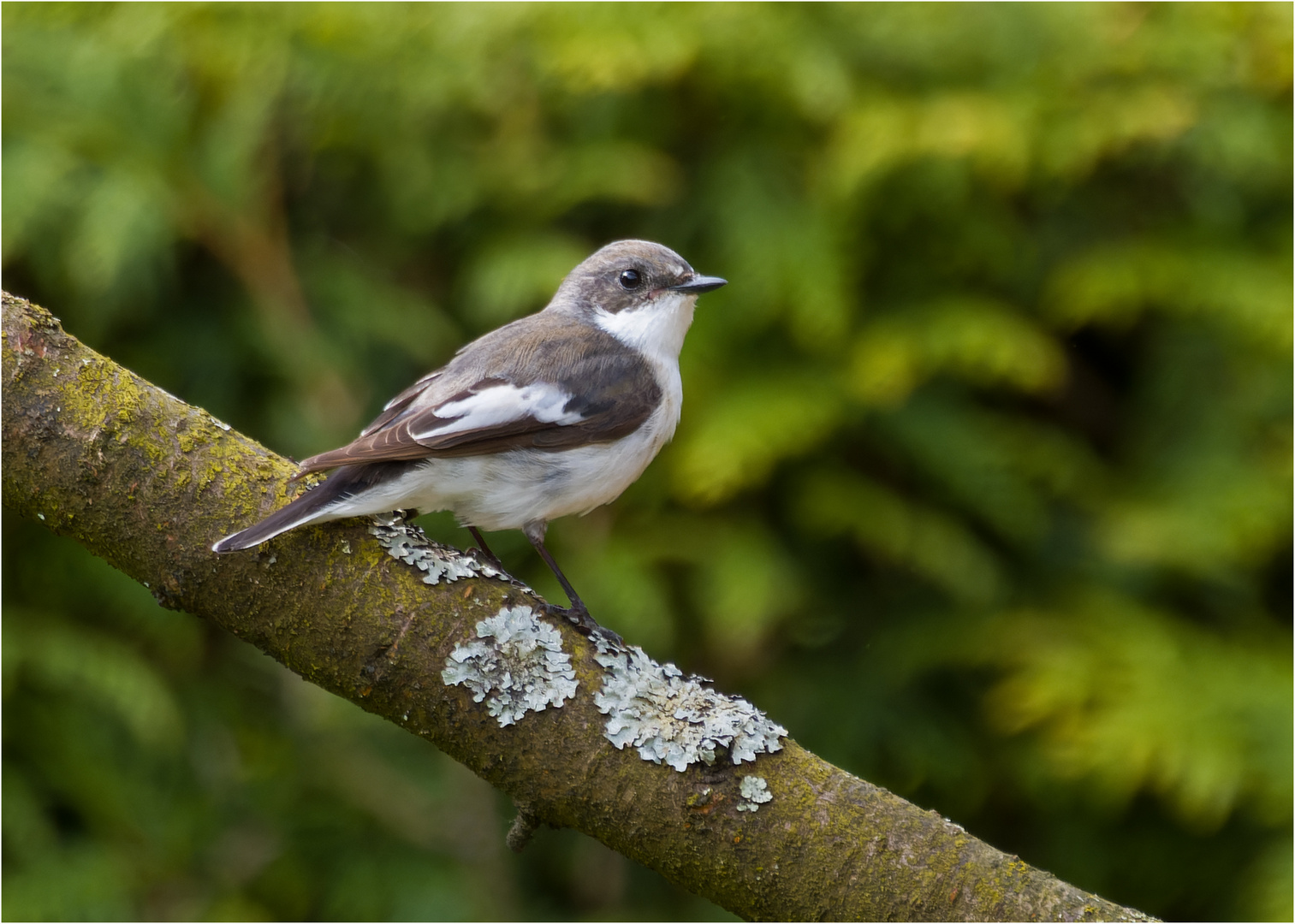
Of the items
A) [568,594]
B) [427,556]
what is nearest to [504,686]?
[427,556]

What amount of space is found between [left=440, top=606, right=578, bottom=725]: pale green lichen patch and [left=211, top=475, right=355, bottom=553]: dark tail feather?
16.0 inches

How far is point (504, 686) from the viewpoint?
7.49ft

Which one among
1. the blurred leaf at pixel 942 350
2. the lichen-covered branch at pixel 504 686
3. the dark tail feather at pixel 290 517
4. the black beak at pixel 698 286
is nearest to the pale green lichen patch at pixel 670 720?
the lichen-covered branch at pixel 504 686

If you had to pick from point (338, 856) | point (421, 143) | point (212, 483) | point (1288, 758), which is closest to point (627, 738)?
point (212, 483)

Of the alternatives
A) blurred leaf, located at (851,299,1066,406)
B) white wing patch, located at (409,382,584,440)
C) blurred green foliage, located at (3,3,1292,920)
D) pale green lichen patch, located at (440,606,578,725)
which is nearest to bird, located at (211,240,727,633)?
white wing patch, located at (409,382,584,440)

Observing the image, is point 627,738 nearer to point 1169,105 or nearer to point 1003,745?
point 1003,745

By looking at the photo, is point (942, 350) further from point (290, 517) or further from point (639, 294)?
point (290, 517)

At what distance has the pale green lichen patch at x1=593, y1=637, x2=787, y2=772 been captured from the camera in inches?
89.7

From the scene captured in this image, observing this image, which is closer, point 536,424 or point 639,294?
point 536,424

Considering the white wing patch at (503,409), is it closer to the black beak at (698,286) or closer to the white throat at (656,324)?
the white throat at (656,324)

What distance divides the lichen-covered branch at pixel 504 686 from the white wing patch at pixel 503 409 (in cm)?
66

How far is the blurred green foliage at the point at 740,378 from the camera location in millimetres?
4098

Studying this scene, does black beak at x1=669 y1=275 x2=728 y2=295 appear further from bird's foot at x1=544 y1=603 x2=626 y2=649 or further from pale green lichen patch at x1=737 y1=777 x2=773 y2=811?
pale green lichen patch at x1=737 y1=777 x2=773 y2=811

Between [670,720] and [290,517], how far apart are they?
86cm
